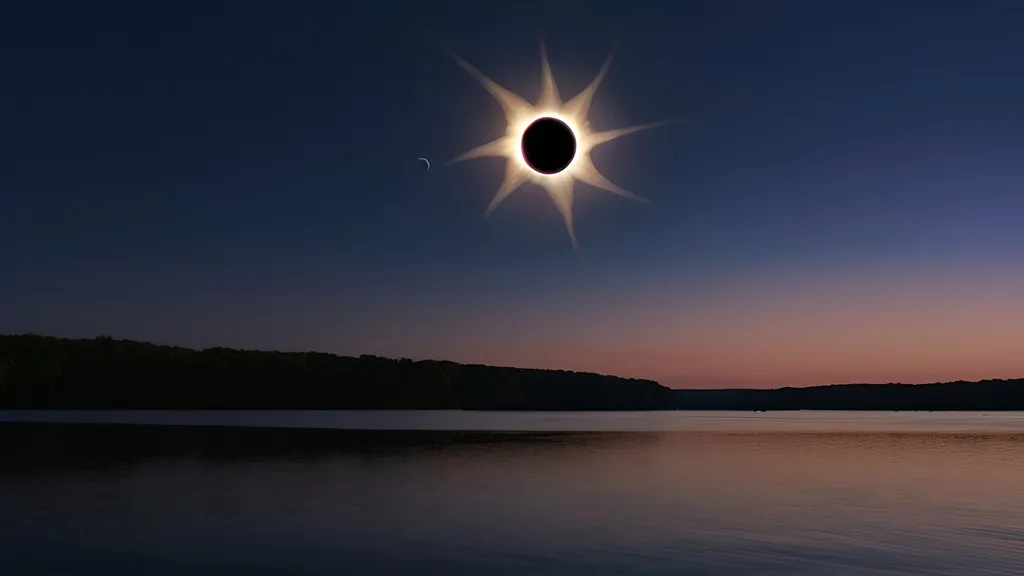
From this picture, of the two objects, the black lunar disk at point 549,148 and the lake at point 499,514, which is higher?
the black lunar disk at point 549,148

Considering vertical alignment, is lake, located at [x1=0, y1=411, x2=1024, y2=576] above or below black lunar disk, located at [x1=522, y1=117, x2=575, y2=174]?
below

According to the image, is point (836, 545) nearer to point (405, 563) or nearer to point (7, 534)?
point (405, 563)

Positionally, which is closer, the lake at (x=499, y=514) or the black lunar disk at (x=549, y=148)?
the black lunar disk at (x=549, y=148)

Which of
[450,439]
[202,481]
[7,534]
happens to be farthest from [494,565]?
[450,439]

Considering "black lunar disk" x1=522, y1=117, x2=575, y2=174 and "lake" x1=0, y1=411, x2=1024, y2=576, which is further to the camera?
"lake" x1=0, y1=411, x2=1024, y2=576
